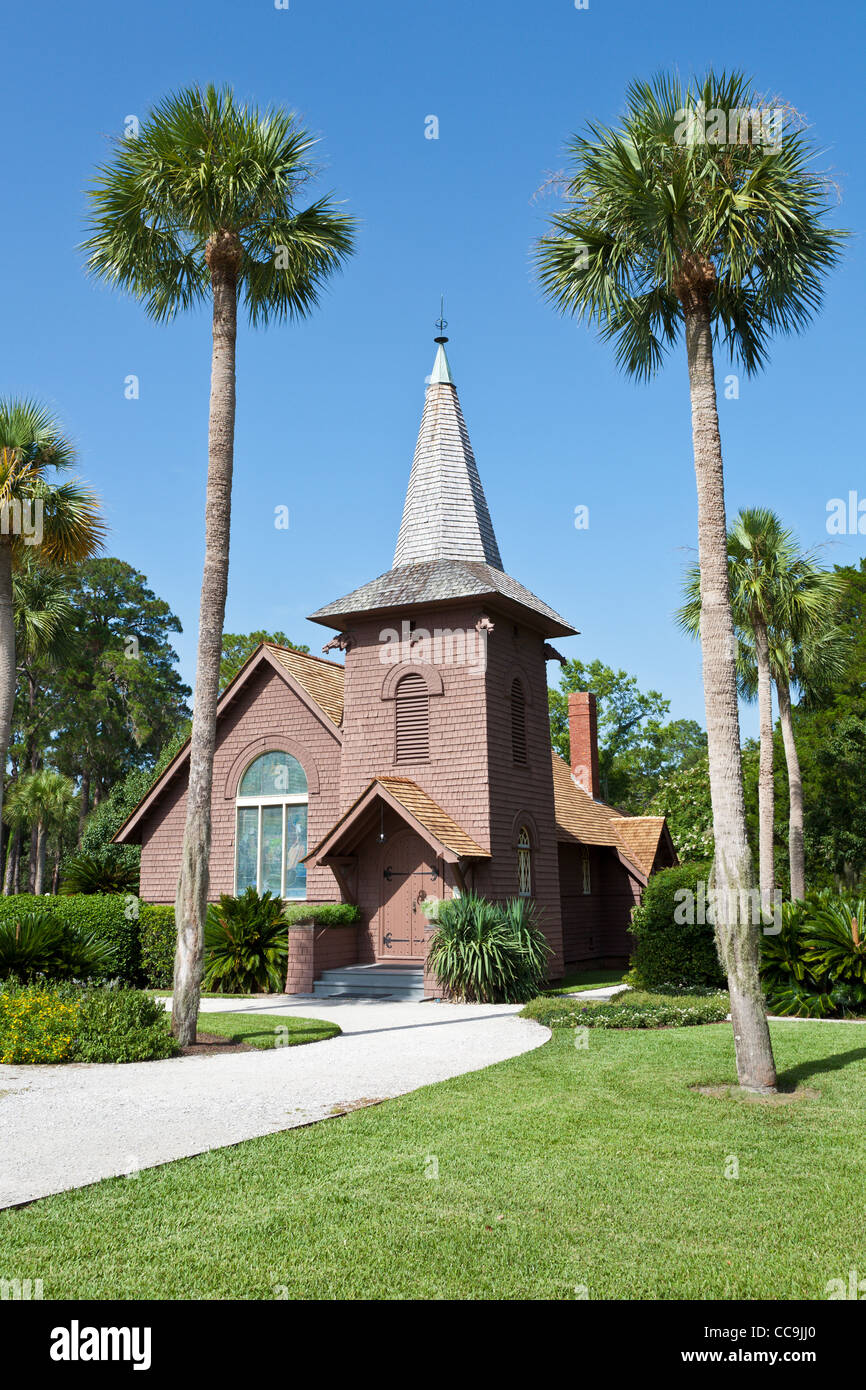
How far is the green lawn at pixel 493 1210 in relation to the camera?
4.72 m

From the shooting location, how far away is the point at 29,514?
18188mm

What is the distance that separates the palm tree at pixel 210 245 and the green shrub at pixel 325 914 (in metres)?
7.15

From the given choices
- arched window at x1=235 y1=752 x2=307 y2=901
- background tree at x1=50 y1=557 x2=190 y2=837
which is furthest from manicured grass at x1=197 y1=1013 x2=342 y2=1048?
background tree at x1=50 y1=557 x2=190 y2=837

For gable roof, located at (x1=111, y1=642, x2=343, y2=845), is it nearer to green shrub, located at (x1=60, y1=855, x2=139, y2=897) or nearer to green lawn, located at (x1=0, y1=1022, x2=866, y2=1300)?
green shrub, located at (x1=60, y1=855, x2=139, y2=897)

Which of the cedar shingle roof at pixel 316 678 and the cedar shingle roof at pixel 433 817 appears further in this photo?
the cedar shingle roof at pixel 316 678

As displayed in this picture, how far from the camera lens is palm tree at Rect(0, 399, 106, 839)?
58.9ft

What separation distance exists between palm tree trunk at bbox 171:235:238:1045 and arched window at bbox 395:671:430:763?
8.75 meters

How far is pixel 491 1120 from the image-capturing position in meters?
8.14

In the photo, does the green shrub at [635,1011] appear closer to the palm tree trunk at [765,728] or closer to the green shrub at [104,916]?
the green shrub at [104,916]

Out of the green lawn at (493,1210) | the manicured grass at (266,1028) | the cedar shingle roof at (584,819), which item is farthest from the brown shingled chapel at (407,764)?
the green lawn at (493,1210)

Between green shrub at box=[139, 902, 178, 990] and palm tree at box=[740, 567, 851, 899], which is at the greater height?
palm tree at box=[740, 567, 851, 899]

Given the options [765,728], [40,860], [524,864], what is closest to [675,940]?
[524,864]

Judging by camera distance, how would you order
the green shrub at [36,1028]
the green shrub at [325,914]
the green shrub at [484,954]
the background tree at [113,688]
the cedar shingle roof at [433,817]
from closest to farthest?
the green shrub at [36,1028]
the green shrub at [484,954]
the cedar shingle roof at [433,817]
the green shrub at [325,914]
the background tree at [113,688]
